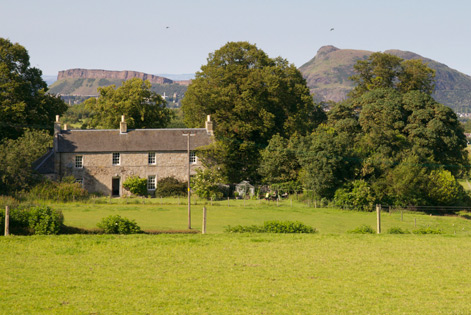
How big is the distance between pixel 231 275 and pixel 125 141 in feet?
139

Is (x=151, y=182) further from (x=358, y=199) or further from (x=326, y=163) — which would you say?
(x=358, y=199)

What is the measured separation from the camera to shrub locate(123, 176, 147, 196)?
57750 millimetres

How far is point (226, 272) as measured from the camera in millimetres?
19906

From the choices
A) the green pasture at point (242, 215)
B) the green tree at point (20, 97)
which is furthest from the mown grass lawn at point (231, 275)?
the green tree at point (20, 97)

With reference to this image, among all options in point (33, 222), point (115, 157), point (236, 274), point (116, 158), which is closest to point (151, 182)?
point (116, 158)

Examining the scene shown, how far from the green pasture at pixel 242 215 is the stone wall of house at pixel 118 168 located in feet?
17.8

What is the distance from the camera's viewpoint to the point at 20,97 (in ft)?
210

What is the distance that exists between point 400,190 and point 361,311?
42.2 m

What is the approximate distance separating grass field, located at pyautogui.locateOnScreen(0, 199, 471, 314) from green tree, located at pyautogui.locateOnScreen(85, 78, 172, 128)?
43.5 metres

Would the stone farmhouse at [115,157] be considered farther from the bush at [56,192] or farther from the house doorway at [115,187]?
the bush at [56,192]

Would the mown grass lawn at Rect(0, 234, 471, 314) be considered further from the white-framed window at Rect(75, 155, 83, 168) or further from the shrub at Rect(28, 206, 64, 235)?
the white-framed window at Rect(75, 155, 83, 168)

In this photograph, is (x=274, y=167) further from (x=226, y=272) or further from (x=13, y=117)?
(x=226, y=272)

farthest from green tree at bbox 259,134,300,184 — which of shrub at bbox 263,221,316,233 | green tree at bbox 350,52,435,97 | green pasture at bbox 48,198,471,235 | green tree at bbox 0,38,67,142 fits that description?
shrub at bbox 263,221,316,233

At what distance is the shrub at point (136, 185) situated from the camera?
189ft
